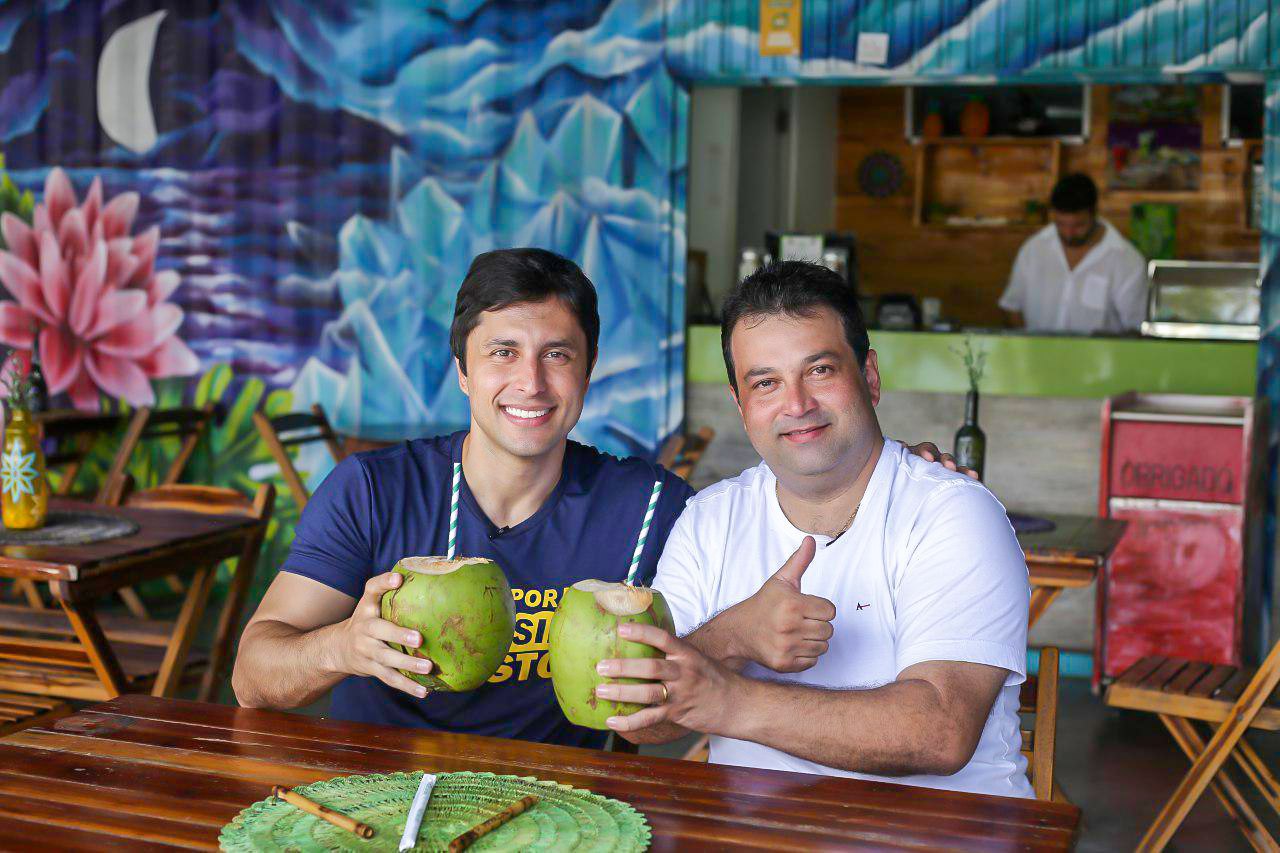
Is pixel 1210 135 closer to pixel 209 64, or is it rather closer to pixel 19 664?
pixel 209 64

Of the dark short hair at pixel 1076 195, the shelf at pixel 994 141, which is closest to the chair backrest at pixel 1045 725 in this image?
the dark short hair at pixel 1076 195

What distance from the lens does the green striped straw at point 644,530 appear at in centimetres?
220

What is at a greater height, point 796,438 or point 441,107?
point 441,107

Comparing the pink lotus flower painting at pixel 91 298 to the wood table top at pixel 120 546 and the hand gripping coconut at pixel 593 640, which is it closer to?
the wood table top at pixel 120 546

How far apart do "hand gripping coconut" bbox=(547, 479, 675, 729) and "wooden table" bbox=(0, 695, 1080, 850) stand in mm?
91

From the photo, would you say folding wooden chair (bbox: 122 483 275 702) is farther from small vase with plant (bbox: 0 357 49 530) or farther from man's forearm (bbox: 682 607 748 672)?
man's forearm (bbox: 682 607 748 672)

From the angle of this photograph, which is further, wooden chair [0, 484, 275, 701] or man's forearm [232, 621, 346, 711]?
wooden chair [0, 484, 275, 701]

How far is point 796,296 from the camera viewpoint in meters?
1.98

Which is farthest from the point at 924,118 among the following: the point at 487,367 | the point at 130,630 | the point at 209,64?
the point at 487,367

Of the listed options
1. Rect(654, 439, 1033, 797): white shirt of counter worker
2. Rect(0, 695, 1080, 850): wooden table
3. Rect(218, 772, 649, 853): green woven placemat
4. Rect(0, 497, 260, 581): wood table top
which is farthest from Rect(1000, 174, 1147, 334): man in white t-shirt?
Rect(218, 772, 649, 853): green woven placemat

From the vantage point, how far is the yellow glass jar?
333cm

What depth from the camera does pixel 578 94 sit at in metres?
5.54

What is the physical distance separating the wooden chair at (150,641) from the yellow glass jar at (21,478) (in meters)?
0.30

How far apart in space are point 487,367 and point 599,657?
826 mm
